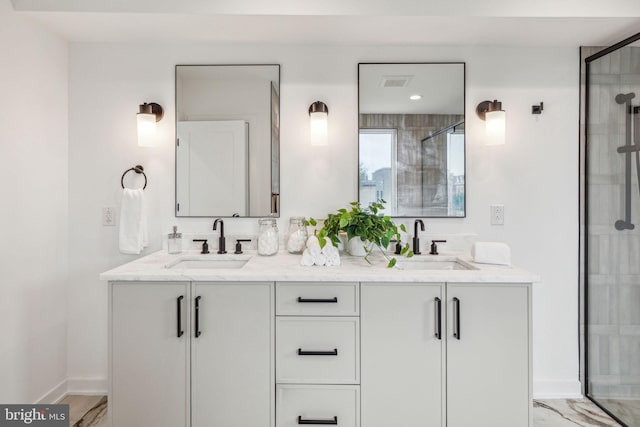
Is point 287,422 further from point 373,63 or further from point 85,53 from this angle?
point 85,53

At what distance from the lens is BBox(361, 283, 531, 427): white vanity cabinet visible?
1.57 meters

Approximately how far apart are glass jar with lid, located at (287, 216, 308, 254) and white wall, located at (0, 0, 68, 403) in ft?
4.60

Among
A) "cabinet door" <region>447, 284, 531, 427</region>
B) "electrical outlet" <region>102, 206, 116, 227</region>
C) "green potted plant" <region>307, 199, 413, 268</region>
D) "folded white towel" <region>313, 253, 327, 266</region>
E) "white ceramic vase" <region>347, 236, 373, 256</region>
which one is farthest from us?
"electrical outlet" <region>102, 206, 116, 227</region>

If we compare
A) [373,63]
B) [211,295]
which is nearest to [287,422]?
[211,295]

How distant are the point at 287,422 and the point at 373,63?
2.02 m

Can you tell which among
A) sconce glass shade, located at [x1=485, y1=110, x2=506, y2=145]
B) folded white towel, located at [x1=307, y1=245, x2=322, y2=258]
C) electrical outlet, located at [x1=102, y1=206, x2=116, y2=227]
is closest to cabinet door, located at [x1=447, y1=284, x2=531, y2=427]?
folded white towel, located at [x1=307, y1=245, x2=322, y2=258]

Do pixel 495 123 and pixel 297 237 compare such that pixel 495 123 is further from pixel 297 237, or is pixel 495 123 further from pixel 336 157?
pixel 297 237

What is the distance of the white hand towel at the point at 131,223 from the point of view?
6.86 feet

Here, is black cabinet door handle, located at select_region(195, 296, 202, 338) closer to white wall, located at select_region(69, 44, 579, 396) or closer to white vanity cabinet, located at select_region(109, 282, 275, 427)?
white vanity cabinet, located at select_region(109, 282, 275, 427)

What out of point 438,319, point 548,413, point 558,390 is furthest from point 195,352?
point 558,390

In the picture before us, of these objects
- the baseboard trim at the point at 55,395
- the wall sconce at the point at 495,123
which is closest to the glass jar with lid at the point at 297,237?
the wall sconce at the point at 495,123

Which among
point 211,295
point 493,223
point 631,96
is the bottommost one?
point 211,295

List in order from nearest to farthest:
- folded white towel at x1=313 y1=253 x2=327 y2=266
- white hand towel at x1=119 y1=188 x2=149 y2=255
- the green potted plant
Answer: folded white towel at x1=313 y1=253 x2=327 y2=266 → the green potted plant → white hand towel at x1=119 y1=188 x2=149 y2=255

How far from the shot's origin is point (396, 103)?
2.17 m
